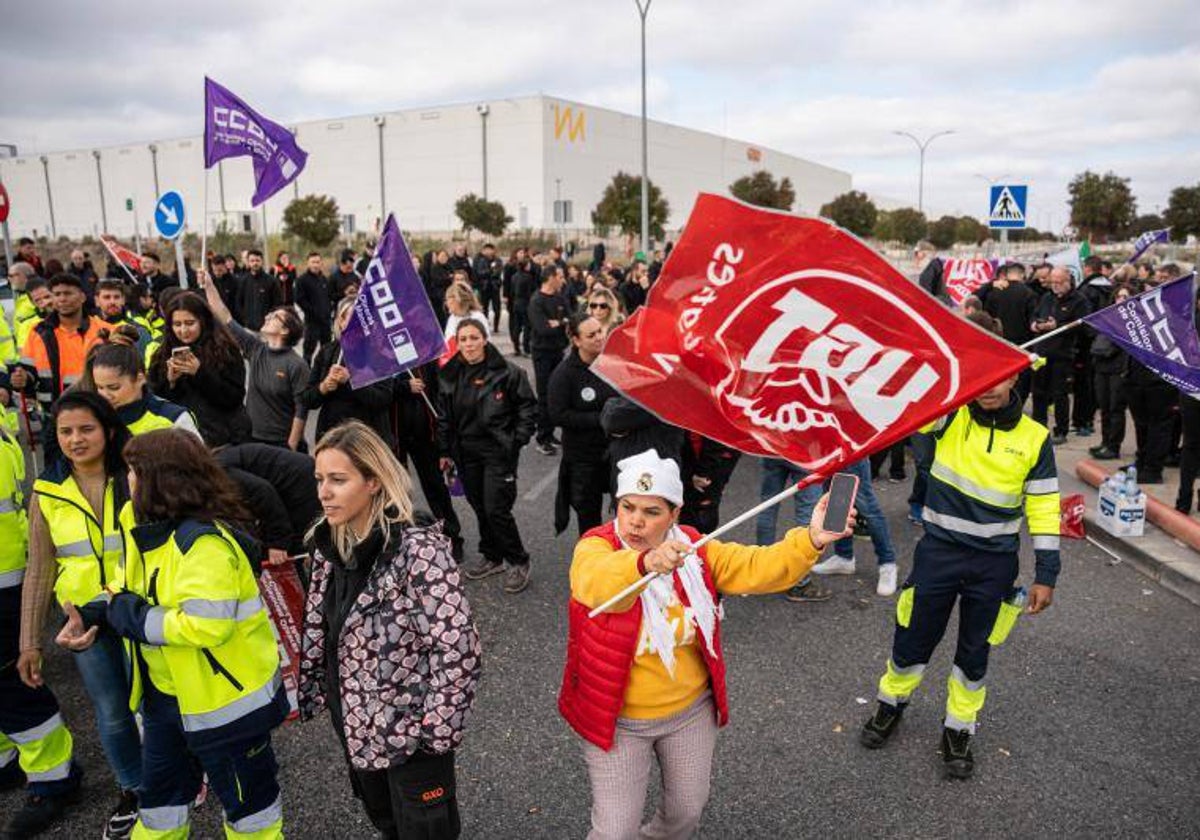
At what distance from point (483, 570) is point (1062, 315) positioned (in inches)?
312

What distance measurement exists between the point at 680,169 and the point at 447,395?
80511 mm

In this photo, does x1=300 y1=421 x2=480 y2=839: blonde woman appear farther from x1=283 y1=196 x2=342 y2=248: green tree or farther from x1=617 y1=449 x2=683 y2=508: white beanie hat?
x1=283 y1=196 x2=342 y2=248: green tree

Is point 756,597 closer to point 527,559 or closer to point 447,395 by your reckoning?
point 527,559

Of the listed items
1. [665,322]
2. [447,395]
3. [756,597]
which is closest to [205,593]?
[665,322]

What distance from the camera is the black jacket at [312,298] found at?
1369cm

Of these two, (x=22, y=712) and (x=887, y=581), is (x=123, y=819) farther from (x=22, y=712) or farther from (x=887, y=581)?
(x=887, y=581)

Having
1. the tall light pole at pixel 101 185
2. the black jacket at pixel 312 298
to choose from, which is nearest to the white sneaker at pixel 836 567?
the black jacket at pixel 312 298

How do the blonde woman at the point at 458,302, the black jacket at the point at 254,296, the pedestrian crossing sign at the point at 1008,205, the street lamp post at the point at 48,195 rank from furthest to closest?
the street lamp post at the point at 48,195, the black jacket at the point at 254,296, the pedestrian crossing sign at the point at 1008,205, the blonde woman at the point at 458,302

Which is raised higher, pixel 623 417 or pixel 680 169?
pixel 680 169

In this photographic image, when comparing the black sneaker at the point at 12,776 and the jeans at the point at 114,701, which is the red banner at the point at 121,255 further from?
the jeans at the point at 114,701

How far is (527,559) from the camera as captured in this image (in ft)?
19.1

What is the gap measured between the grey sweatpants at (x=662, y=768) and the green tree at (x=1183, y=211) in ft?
174

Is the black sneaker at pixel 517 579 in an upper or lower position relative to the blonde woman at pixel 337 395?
lower

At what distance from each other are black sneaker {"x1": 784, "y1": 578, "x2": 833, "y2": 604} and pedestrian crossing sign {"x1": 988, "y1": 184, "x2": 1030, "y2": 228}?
28.0 feet
